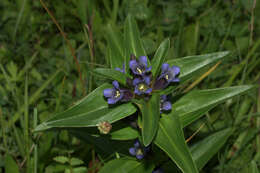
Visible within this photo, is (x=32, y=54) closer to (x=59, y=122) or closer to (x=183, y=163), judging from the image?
(x=59, y=122)

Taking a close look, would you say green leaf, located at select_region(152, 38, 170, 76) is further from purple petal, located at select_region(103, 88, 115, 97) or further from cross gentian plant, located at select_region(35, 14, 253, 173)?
purple petal, located at select_region(103, 88, 115, 97)

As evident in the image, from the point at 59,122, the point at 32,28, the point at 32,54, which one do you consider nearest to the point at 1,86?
the point at 32,54

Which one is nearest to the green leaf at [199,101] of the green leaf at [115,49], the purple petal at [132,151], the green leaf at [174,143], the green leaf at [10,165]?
the green leaf at [174,143]

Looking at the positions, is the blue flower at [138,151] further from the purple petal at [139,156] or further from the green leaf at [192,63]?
the green leaf at [192,63]

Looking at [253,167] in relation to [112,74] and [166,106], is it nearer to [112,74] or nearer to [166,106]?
[166,106]

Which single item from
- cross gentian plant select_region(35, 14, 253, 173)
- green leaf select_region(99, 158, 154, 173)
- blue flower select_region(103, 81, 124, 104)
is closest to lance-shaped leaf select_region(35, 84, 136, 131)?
cross gentian plant select_region(35, 14, 253, 173)
